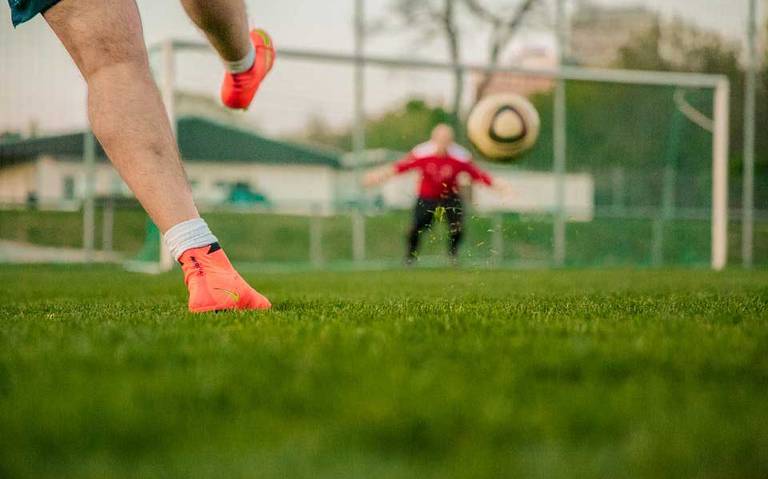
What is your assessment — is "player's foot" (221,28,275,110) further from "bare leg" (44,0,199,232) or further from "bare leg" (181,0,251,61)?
"bare leg" (44,0,199,232)

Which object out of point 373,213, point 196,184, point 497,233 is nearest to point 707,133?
point 497,233

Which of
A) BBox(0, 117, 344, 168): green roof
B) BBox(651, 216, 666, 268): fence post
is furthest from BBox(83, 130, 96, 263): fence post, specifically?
BBox(651, 216, 666, 268): fence post

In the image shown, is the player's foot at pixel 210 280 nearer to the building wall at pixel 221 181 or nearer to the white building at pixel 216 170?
the white building at pixel 216 170

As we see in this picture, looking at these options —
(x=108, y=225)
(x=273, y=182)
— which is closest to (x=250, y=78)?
(x=273, y=182)

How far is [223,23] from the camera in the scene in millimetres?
2549

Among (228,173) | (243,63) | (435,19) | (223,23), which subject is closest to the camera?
(223,23)

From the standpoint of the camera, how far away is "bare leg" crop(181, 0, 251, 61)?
2457 mm

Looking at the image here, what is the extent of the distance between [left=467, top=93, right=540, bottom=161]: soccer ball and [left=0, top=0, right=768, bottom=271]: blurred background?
1829 mm

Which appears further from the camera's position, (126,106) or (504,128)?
(504,128)

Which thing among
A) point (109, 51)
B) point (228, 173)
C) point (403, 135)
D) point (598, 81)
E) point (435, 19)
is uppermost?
point (435, 19)

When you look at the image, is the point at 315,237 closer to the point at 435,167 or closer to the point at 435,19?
the point at 435,167

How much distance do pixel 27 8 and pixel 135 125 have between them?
1.33ft

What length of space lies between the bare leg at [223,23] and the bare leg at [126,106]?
255 mm

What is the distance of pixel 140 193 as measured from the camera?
2225mm
